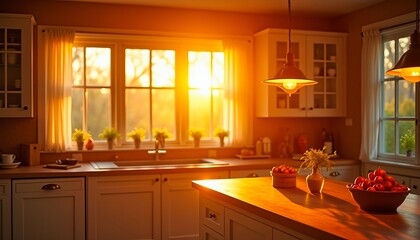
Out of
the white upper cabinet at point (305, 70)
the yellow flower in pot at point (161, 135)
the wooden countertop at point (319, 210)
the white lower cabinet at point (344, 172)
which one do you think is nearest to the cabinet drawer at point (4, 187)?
the yellow flower in pot at point (161, 135)

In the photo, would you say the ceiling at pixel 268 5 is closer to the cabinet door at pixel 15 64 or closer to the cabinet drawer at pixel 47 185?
the cabinet door at pixel 15 64

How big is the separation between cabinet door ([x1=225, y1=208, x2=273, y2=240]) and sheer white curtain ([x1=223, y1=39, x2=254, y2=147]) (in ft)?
7.91

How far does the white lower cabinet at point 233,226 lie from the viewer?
242cm

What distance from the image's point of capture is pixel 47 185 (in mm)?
4062

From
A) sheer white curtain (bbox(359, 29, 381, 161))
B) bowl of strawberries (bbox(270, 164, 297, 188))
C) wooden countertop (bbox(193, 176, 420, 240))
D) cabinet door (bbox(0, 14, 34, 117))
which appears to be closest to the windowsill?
cabinet door (bbox(0, 14, 34, 117))

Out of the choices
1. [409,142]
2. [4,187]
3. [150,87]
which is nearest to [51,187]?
[4,187]

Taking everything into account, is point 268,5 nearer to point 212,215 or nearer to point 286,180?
point 286,180

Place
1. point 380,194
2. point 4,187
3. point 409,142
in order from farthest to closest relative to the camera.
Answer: point 409,142, point 4,187, point 380,194

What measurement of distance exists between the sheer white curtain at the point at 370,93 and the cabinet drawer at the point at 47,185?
3.02 meters

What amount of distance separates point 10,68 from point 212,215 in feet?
8.46

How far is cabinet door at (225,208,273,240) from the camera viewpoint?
2529 mm

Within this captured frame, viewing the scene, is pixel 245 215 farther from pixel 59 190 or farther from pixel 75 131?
pixel 75 131

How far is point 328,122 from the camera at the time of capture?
19.3 feet

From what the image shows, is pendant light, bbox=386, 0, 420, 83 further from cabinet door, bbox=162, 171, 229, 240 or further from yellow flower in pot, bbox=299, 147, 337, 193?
cabinet door, bbox=162, 171, 229, 240
